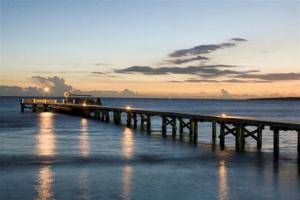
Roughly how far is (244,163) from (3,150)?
14717mm

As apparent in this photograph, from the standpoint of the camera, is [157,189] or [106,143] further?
[106,143]

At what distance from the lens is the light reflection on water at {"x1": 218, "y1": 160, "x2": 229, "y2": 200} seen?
16.8m

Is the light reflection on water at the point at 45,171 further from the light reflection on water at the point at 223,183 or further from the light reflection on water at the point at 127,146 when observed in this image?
the light reflection on water at the point at 223,183

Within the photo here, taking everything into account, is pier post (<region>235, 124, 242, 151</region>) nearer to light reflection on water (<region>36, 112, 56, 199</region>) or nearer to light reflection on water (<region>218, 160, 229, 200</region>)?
light reflection on water (<region>218, 160, 229, 200</region>)

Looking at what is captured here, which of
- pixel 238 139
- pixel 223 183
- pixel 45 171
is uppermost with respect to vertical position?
→ pixel 238 139

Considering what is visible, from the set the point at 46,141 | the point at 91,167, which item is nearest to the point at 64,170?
the point at 91,167

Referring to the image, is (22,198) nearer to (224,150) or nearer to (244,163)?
(244,163)

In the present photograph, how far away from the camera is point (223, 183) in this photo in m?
19.0

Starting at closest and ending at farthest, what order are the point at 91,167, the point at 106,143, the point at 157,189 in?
1. the point at 157,189
2. the point at 91,167
3. the point at 106,143

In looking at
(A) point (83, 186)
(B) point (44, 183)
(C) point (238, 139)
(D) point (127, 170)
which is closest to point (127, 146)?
(C) point (238, 139)

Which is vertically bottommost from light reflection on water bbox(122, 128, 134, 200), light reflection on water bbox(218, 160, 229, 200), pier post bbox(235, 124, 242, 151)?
light reflection on water bbox(218, 160, 229, 200)

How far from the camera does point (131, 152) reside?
29188mm

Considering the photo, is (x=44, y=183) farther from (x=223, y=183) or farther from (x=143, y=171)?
(x=223, y=183)

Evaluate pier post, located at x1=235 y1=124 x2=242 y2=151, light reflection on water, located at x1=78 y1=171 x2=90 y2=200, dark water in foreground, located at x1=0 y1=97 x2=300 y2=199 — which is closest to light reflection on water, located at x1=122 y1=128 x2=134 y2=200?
dark water in foreground, located at x1=0 y1=97 x2=300 y2=199
